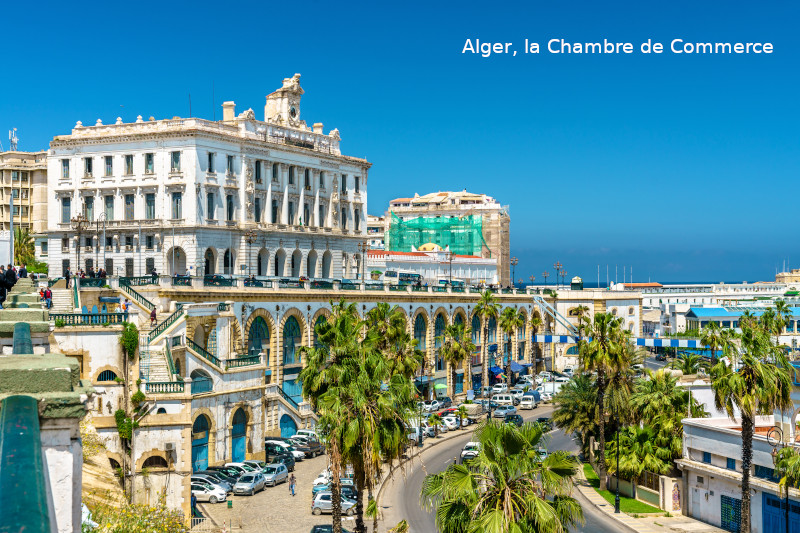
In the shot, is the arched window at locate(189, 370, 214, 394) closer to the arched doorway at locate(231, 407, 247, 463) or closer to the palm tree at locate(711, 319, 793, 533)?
the arched doorway at locate(231, 407, 247, 463)

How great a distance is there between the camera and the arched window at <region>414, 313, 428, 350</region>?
291ft

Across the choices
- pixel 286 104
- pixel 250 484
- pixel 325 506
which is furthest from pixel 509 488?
pixel 286 104

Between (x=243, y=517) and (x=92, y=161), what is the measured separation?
49.3m

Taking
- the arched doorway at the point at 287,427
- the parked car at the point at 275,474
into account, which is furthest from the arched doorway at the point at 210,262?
the parked car at the point at 275,474

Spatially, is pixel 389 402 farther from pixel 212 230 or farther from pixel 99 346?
pixel 212 230

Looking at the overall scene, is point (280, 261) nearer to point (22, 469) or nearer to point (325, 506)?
point (325, 506)

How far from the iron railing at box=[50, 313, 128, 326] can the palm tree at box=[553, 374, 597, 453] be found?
2924 centimetres

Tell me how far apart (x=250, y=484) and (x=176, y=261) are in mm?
37505

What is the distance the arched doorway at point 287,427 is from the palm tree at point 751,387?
104 ft

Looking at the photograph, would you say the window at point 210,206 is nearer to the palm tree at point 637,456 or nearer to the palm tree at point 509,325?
the palm tree at point 509,325

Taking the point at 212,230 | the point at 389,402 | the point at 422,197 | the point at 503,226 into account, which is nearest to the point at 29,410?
the point at 389,402

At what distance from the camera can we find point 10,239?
5075 centimetres

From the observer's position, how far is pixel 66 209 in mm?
83000

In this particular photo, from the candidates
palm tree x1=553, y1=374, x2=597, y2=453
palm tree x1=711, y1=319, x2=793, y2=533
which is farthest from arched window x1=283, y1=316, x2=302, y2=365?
palm tree x1=711, y1=319, x2=793, y2=533
